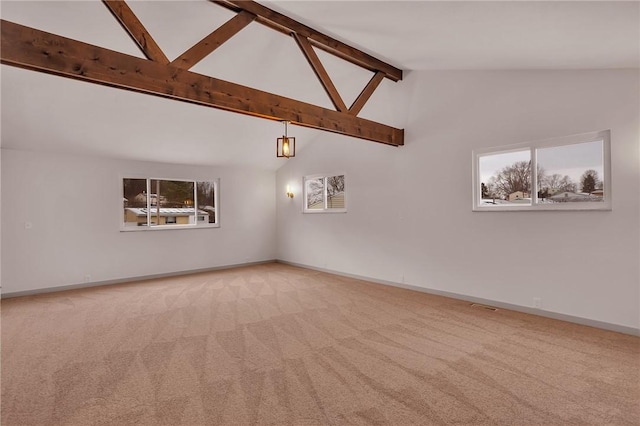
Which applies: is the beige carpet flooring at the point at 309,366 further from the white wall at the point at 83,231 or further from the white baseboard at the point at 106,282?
the white wall at the point at 83,231

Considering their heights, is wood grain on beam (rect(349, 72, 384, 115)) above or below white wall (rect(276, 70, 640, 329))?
above

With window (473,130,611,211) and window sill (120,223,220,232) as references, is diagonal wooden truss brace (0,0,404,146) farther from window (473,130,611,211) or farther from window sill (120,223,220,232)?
window sill (120,223,220,232)

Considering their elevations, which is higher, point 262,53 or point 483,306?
point 262,53

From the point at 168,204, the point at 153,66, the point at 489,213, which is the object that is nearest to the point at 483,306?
the point at 489,213

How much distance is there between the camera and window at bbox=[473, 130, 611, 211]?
3785 mm

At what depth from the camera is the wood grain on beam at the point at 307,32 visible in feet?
11.3

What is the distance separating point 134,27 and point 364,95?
9.59 ft

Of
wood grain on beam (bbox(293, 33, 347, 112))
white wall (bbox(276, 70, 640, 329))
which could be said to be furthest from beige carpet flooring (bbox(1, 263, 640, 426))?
wood grain on beam (bbox(293, 33, 347, 112))

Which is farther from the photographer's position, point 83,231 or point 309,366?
A: point 83,231

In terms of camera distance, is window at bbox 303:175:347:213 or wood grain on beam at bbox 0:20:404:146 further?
window at bbox 303:175:347:213

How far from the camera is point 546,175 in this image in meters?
4.23

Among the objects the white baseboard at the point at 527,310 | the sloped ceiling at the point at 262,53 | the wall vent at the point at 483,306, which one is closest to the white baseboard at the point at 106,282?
the sloped ceiling at the point at 262,53

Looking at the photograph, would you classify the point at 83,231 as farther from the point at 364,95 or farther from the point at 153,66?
the point at 364,95

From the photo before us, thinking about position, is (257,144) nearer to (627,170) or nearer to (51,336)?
(51,336)
